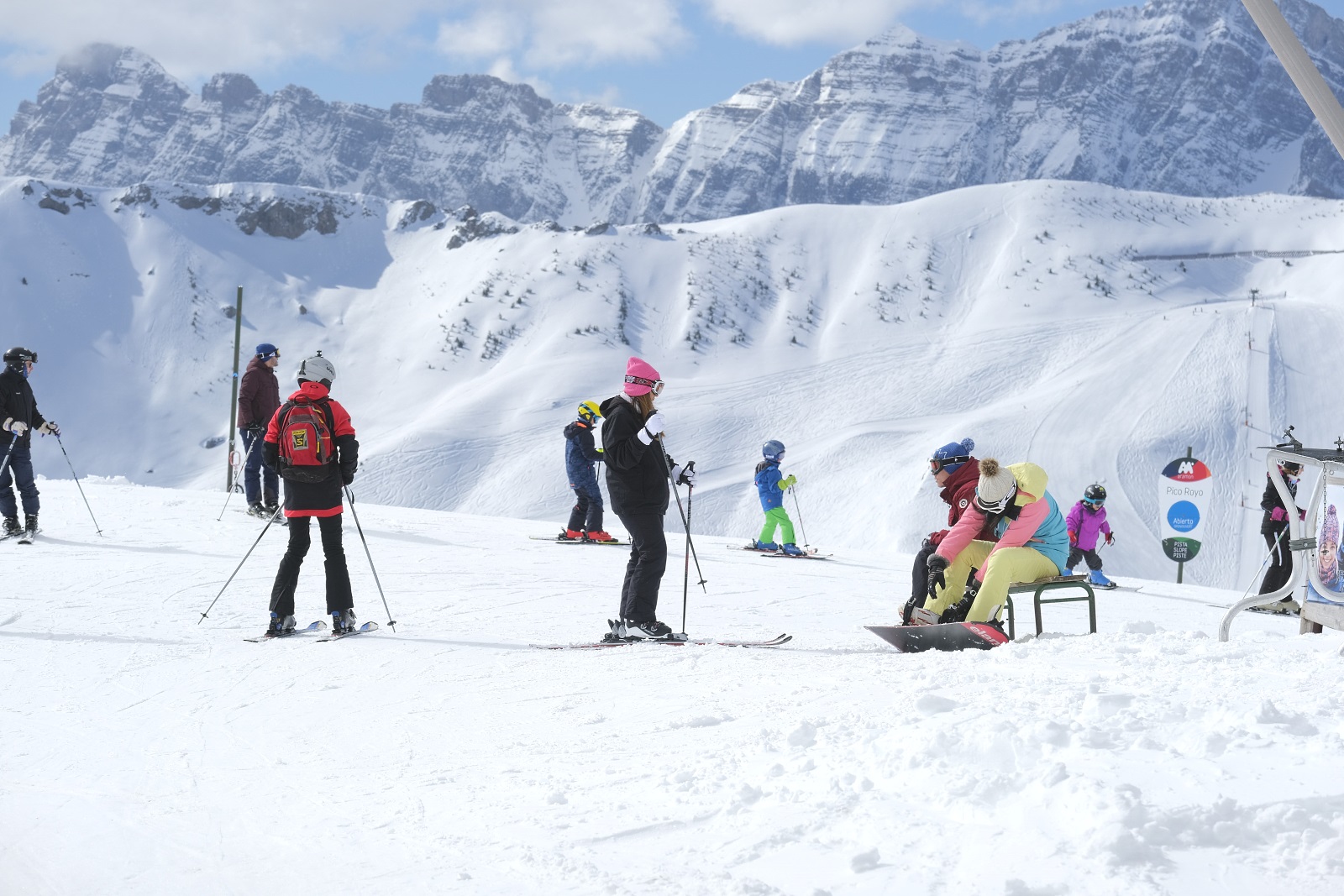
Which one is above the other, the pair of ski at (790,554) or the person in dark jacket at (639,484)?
the person in dark jacket at (639,484)

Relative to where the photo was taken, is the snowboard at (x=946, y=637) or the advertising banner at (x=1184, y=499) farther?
the advertising banner at (x=1184, y=499)

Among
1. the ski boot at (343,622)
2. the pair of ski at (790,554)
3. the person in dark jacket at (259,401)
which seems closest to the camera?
the ski boot at (343,622)

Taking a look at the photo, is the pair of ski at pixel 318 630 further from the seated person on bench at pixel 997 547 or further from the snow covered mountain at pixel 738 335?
the snow covered mountain at pixel 738 335

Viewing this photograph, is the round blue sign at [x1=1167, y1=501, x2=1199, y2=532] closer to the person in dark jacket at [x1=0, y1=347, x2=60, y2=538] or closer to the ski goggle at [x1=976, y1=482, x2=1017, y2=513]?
the ski goggle at [x1=976, y1=482, x2=1017, y2=513]

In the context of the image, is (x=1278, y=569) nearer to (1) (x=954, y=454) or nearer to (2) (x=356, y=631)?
(1) (x=954, y=454)

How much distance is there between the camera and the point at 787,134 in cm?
18225

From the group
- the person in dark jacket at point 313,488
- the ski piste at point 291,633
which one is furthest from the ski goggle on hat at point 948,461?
the ski piste at point 291,633

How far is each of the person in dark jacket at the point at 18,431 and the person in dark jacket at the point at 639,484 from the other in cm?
587

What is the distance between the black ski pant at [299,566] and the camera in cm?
616

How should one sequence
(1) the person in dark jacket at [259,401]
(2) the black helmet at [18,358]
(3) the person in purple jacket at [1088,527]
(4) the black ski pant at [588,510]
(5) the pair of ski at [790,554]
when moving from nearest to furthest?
(2) the black helmet at [18,358]
(1) the person in dark jacket at [259,401]
(3) the person in purple jacket at [1088,527]
(4) the black ski pant at [588,510]
(5) the pair of ski at [790,554]

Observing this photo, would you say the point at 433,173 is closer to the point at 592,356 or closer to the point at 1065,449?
the point at 592,356

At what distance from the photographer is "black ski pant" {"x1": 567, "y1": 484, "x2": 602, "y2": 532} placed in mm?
12258

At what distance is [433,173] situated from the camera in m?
176

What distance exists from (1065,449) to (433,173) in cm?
16658
